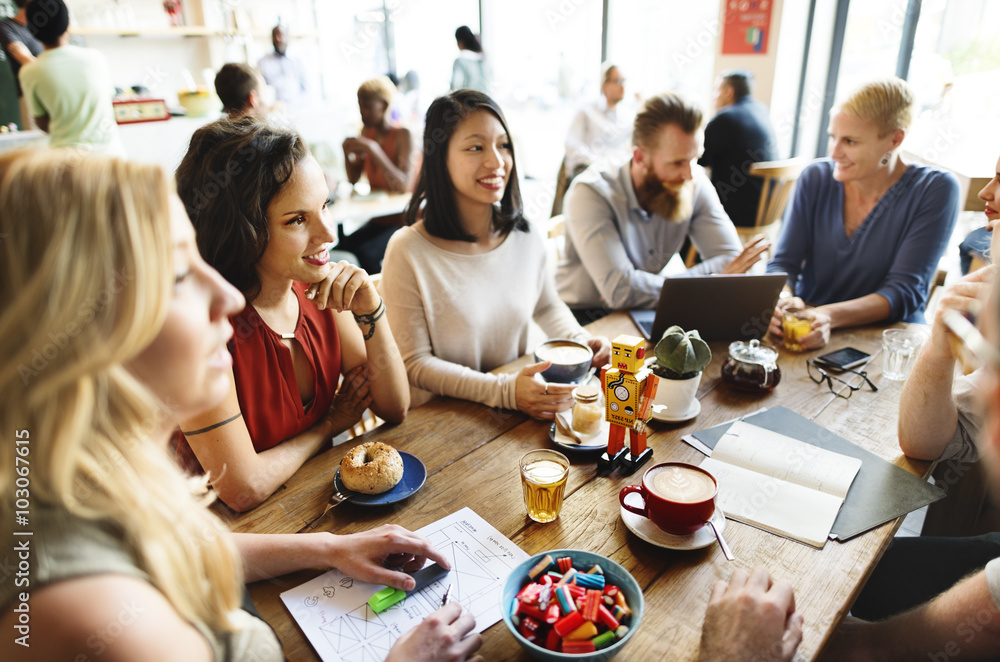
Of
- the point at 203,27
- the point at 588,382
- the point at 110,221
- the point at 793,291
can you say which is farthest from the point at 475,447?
the point at 203,27

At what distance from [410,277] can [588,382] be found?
0.59 metres

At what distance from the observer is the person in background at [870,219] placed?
1.96 meters

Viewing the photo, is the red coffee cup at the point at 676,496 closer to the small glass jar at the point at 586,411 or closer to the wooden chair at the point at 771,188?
the small glass jar at the point at 586,411

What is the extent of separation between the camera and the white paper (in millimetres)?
812

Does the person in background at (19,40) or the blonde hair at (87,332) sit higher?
the person in background at (19,40)

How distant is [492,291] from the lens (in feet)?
5.99

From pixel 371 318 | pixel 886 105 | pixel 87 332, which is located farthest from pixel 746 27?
pixel 87 332

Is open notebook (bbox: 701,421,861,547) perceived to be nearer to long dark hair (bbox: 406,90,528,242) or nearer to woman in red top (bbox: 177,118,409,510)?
woman in red top (bbox: 177,118,409,510)

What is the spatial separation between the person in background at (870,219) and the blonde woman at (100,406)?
1635 millimetres

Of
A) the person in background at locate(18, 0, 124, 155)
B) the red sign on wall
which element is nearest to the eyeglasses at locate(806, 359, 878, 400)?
the person in background at locate(18, 0, 124, 155)

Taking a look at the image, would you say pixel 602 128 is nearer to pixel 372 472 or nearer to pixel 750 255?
pixel 750 255

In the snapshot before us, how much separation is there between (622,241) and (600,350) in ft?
2.66

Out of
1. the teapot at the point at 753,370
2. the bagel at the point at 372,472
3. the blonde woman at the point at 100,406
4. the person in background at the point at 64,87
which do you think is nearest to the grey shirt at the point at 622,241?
the teapot at the point at 753,370

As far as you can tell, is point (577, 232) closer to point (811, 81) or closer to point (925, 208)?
point (925, 208)
